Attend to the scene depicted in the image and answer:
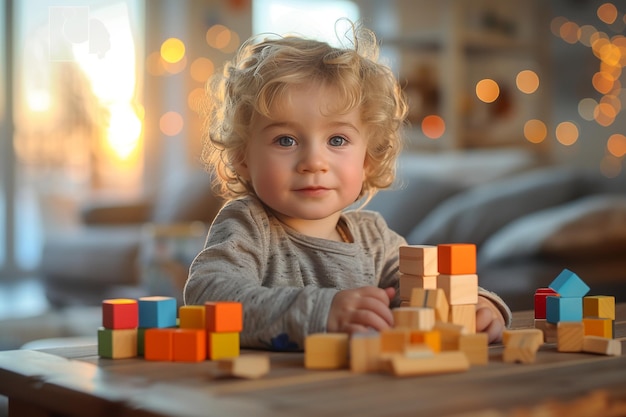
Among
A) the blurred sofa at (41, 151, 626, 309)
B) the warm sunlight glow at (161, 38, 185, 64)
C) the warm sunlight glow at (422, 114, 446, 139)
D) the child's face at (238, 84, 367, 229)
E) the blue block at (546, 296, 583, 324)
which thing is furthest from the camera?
the warm sunlight glow at (422, 114, 446, 139)

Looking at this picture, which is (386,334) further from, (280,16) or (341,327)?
(280,16)

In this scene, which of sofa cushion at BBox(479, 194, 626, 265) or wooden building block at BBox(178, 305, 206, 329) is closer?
wooden building block at BBox(178, 305, 206, 329)

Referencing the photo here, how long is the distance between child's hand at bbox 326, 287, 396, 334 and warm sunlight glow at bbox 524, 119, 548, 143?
556 cm

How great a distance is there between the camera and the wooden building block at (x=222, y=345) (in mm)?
814

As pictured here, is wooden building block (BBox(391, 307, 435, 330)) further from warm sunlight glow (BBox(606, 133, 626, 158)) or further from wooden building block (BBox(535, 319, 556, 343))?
warm sunlight glow (BBox(606, 133, 626, 158))

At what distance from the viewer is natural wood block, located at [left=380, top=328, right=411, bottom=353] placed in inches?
29.2

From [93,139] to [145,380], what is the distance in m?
5.55

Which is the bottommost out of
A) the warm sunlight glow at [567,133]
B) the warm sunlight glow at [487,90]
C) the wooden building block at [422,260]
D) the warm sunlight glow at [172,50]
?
the wooden building block at [422,260]

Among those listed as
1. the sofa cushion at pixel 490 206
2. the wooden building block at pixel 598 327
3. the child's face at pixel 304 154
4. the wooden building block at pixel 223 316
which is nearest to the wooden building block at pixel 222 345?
the wooden building block at pixel 223 316

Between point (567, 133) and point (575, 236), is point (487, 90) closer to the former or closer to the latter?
point (567, 133)

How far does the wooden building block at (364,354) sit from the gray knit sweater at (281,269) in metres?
0.12

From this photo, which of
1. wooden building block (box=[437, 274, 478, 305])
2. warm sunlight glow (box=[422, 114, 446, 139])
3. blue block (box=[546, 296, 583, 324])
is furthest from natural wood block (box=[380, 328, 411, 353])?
warm sunlight glow (box=[422, 114, 446, 139])

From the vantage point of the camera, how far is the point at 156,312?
2.81 ft

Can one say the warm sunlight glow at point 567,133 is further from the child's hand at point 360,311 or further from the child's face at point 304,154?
the child's hand at point 360,311
